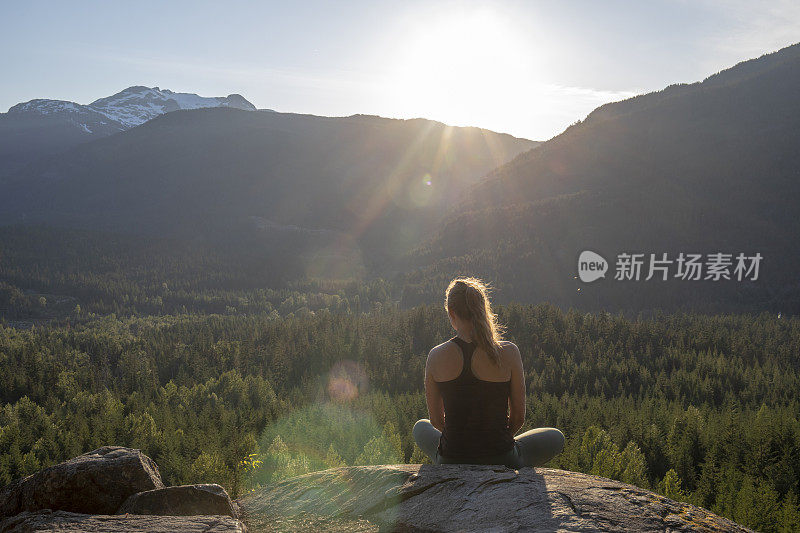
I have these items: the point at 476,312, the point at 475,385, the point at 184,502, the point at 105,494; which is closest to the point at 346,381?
the point at 105,494

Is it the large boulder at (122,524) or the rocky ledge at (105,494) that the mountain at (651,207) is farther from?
the large boulder at (122,524)

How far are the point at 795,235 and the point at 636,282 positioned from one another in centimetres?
1495

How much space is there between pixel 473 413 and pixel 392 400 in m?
10.2

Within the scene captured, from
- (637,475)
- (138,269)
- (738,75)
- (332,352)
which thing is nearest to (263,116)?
(138,269)

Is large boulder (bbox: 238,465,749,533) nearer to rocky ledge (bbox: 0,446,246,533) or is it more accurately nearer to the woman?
the woman

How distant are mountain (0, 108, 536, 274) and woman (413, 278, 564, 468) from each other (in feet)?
284

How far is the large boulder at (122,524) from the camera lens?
11.8ft

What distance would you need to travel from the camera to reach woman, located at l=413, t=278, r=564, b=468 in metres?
4.23

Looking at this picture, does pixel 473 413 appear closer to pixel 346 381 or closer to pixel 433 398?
pixel 433 398

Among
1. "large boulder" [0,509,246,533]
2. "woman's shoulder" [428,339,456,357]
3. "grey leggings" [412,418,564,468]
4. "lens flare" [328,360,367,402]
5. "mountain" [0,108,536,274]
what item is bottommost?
"lens flare" [328,360,367,402]

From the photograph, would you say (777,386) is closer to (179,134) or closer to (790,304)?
(790,304)

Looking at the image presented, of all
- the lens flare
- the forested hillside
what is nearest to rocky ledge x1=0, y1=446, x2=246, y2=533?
the forested hillside

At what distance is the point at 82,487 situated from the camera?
183 inches

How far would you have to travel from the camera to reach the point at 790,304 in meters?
35.5
